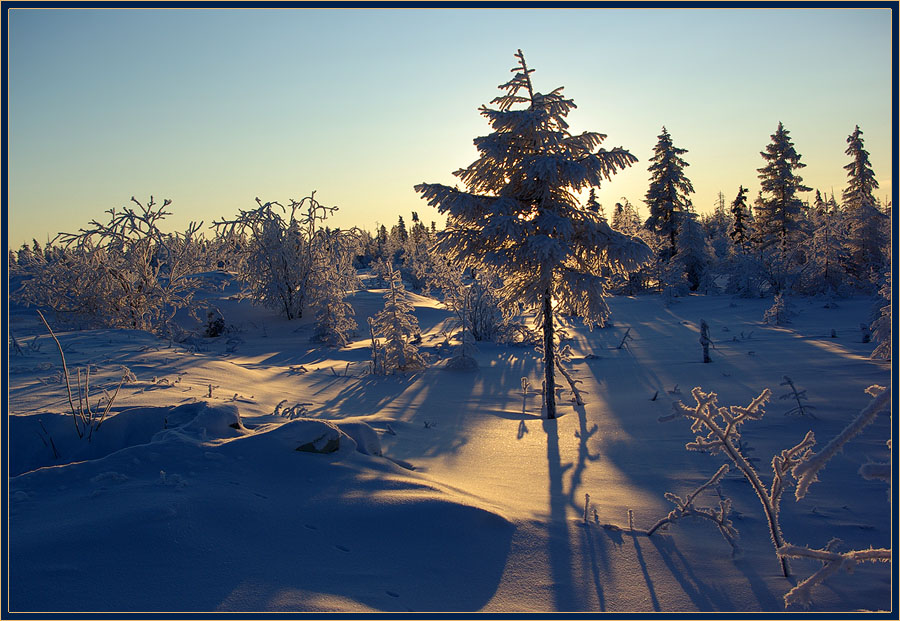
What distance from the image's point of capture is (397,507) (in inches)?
139

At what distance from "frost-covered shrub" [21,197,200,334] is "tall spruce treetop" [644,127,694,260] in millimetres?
31012

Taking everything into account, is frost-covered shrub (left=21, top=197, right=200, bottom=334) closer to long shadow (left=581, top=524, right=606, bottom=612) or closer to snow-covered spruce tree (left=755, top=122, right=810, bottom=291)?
long shadow (left=581, top=524, right=606, bottom=612)

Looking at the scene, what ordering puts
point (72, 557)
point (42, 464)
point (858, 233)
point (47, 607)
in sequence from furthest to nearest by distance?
point (858, 233) → point (42, 464) → point (72, 557) → point (47, 607)

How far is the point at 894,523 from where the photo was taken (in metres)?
2.18

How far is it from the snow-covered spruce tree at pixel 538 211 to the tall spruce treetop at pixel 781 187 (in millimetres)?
31720

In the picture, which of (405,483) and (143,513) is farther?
(405,483)

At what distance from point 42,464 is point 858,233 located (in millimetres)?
29970

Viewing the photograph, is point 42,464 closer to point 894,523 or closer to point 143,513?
point 143,513

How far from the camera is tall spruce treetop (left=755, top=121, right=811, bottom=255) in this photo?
33.4m


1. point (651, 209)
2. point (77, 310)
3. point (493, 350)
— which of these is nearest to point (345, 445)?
point (493, 350)

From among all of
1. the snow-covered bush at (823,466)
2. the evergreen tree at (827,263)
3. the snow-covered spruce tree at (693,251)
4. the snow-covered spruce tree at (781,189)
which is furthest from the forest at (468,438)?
the snow-covered spruce tree at (781,189)

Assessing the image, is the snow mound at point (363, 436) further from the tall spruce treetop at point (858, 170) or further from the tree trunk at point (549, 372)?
the tall spruce treetop at point (858, 170)

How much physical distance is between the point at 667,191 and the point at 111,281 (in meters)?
33.4

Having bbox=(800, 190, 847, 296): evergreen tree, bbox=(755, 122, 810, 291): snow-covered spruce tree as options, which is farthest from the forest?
bbox=(755, 122, 810, 291): snow-covered spruce tree
